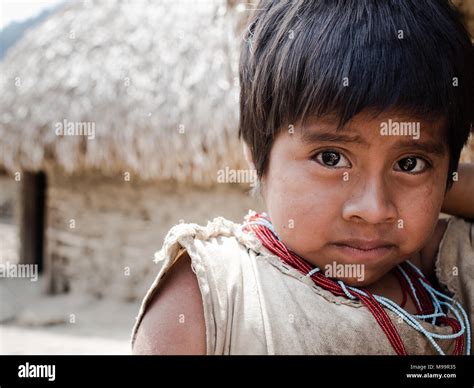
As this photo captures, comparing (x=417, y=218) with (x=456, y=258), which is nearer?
(x=417, y=218)

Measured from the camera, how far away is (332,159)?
3.72 ft

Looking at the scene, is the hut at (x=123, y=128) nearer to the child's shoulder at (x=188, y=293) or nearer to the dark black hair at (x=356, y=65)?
the dark black hair at (x=356, y=65)

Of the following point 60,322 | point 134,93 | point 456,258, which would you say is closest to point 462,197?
point 456,258

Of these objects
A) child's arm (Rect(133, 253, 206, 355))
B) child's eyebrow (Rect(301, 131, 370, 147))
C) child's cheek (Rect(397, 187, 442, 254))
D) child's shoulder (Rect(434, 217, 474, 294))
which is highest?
child's eyebrow (Rect(301, 131, 370, 147))

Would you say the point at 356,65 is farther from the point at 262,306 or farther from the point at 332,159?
the point at 262,306

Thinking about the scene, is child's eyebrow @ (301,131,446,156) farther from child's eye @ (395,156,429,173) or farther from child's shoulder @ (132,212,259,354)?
child's shoulder @ (132,212,259,354)

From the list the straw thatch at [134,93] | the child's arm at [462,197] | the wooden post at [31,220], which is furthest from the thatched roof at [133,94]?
Result: the child's arm at [462,197]

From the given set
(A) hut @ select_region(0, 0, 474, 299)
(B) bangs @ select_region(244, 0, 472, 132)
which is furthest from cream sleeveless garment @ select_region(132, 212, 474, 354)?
(A) hut @ select_region(0, 0, 474, 299)

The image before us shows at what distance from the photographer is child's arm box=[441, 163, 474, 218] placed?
1473mm

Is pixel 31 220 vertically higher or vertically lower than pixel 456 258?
higher

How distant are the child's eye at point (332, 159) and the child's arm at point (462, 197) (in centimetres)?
48

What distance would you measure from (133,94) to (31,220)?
303 centimetres

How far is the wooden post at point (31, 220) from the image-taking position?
734cm

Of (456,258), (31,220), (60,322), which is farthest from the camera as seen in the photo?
(31,220)
